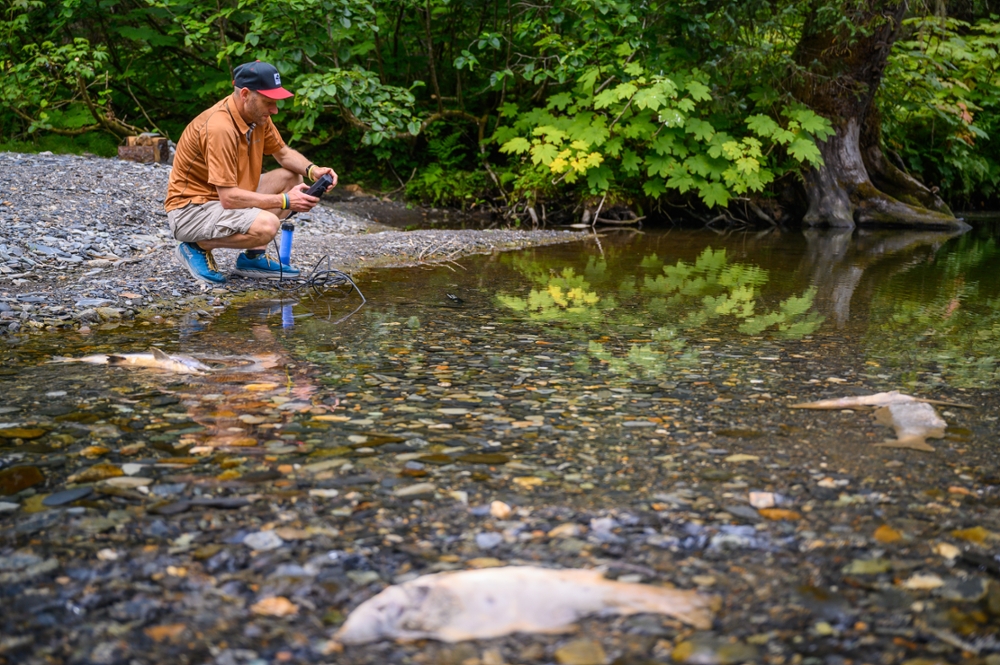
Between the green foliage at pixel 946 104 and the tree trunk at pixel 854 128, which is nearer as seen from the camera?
the tree trunk at pixel 854 128

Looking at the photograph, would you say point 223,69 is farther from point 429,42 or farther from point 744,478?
point 744,478

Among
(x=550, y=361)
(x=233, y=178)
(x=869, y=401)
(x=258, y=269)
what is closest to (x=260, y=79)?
(x=233, y=178)

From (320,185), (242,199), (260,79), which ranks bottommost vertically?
(242,199)

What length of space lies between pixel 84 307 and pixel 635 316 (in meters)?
3.57

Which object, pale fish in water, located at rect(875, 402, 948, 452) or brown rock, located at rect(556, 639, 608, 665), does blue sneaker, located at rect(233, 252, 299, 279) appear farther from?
brown rock, located at rect(556, 639, 608, 665)

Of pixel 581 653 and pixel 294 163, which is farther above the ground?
pixel 294 163

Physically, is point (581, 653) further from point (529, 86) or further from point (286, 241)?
point (529, 86)

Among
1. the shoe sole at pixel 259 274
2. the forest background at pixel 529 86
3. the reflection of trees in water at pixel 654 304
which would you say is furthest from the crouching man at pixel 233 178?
the forest background at pixel 529 86

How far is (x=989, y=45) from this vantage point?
53.3 feet

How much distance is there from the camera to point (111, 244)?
7.42 metres

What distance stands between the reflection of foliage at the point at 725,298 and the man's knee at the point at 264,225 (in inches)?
110

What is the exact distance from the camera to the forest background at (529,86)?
1162 cm

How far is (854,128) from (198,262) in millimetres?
10966

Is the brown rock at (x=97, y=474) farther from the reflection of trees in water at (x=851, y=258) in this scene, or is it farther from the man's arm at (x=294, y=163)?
the reflection of trees in water at (x=851, y=258)
